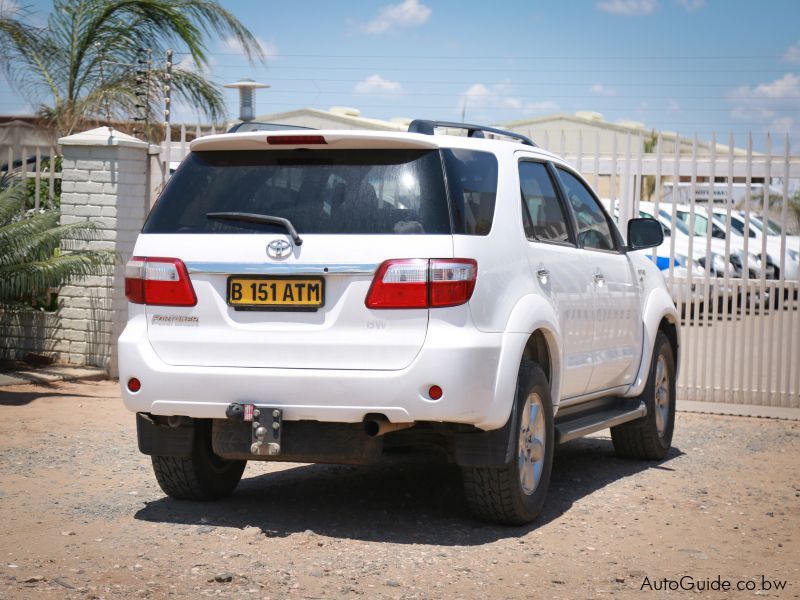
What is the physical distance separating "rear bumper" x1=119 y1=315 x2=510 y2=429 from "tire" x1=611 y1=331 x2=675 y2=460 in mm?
2848

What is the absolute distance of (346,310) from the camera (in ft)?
18.7

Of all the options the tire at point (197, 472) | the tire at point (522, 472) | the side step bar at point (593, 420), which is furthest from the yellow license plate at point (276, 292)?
the side step bar at point (593, 420)

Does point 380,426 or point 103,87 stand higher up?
point 103,87

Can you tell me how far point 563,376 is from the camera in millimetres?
6793

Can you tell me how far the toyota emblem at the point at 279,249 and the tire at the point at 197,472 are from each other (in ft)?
3.44

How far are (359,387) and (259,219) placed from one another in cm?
94

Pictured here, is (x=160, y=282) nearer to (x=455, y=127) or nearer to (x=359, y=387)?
(x=359, y=387)

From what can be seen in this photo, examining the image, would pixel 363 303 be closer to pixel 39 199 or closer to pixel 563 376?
pixel 563 376

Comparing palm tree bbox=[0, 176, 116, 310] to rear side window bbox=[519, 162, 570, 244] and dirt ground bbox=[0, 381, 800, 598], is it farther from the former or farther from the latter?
rear side window bbox=[519, 162, 570, 244]

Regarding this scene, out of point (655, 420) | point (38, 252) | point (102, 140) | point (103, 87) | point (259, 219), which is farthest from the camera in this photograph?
point (103, 87)

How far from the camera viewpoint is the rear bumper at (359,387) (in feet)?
18.4

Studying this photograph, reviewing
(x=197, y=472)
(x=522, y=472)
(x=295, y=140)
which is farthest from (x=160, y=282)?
(x=522, y=472)

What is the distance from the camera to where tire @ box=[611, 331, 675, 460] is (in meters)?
8.44

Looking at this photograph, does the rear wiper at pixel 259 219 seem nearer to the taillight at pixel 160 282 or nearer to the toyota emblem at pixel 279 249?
the toyota emblem at pixel 279 249
